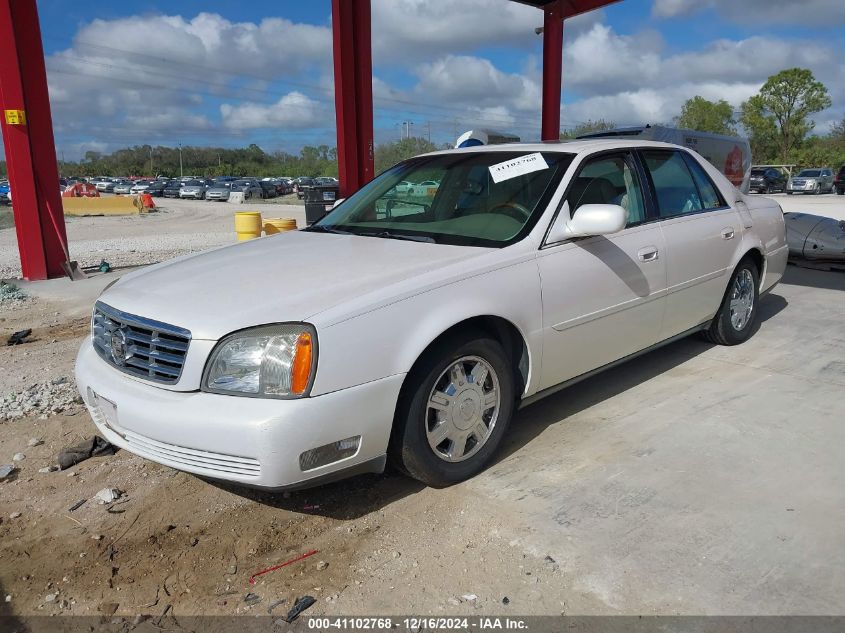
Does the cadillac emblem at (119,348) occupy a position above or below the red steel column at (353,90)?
below

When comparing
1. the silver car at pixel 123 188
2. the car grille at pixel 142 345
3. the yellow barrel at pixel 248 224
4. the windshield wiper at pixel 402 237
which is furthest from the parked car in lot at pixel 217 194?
the car grille at pixel 142 345

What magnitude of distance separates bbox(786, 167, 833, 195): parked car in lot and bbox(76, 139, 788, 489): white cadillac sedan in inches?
1559

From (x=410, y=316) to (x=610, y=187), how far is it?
1872mm

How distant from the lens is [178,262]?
12.0ft

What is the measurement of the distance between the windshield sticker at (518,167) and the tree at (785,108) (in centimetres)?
6552

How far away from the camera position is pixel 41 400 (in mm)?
4375

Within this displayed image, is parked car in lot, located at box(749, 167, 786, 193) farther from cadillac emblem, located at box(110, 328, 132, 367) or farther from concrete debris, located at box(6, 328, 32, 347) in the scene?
cadillac emblem, located at box(110, 328, 132, 367)

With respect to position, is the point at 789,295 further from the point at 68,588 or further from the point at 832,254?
the point at 68,588

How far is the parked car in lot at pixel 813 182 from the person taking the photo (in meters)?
38.0

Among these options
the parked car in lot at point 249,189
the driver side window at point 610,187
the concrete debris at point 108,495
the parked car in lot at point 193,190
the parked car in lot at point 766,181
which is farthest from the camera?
the parked car in lot at point 193,190

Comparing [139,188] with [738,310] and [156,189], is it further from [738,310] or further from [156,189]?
[738,310]

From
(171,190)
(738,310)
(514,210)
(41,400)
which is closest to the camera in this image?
(514,210)

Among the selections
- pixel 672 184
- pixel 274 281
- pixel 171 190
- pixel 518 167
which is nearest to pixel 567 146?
pixel 518 167

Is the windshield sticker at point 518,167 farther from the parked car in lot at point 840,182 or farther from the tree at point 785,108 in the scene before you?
the tree at point 785,108
